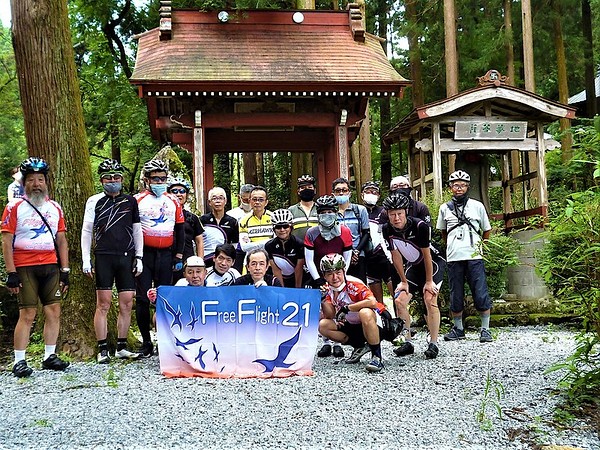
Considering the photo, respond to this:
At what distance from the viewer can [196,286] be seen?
530 cm

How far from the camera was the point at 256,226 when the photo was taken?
21.7 feet

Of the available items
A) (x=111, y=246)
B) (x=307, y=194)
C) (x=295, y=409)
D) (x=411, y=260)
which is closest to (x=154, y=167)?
(x=111, y=246)

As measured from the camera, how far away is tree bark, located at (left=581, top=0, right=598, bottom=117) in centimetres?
2000

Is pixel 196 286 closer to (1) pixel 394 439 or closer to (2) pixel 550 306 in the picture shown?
(1) pixel 394 439

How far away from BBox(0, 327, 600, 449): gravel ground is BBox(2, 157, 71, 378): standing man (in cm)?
34

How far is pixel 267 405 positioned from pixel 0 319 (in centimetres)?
523

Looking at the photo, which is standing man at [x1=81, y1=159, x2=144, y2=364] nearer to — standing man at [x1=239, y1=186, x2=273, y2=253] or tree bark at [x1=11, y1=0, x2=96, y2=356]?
tree bark at [x1=11, y1=0, x2=96, y2=356]

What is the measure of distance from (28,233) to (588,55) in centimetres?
2018

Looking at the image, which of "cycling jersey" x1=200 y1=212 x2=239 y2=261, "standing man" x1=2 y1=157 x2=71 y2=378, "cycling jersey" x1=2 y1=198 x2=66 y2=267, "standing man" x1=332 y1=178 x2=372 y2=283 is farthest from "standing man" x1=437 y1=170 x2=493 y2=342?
"cycling jersey" x1=2 y1=198 x2=66 y2=267

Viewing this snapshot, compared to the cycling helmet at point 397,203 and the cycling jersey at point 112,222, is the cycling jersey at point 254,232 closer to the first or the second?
the cycling jersey at point 112,222

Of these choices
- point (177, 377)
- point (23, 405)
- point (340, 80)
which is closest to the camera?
point (23, 405)

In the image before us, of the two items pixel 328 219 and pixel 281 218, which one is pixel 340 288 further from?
pixel 281 218

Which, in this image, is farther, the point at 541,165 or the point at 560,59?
the point at 560,59

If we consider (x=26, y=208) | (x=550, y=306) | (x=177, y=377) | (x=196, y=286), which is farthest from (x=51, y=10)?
(x=550, y=306)
